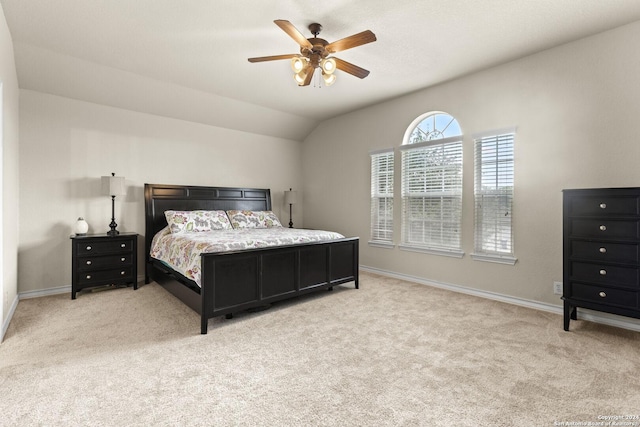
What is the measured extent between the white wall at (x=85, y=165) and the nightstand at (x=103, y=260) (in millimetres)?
477

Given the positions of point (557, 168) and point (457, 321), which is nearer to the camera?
point (457, 321)

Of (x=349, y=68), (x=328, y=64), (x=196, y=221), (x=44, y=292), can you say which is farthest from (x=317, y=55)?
(x=44, y=292)

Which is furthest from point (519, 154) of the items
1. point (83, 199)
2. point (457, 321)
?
point (83, 199)

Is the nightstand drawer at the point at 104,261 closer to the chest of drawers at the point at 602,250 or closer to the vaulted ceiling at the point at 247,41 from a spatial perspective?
the vaulted ceiling at the point at 247,41

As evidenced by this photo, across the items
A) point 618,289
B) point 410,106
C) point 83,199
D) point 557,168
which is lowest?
point 618,289

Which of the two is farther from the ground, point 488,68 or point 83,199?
point 488,68

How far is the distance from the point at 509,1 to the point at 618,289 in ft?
8.26

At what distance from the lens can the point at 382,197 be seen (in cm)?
502

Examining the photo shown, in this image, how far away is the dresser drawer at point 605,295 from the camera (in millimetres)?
2465

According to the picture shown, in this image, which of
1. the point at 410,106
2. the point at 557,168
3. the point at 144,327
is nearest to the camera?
the point at 144,327

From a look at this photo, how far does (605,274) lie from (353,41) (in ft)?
9.43

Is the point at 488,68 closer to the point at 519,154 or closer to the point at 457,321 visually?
the point at 519,154

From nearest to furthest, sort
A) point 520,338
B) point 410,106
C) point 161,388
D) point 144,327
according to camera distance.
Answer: point 161,388, point 520,338, point 144,327, point 410,106

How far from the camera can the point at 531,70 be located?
11.1ft
